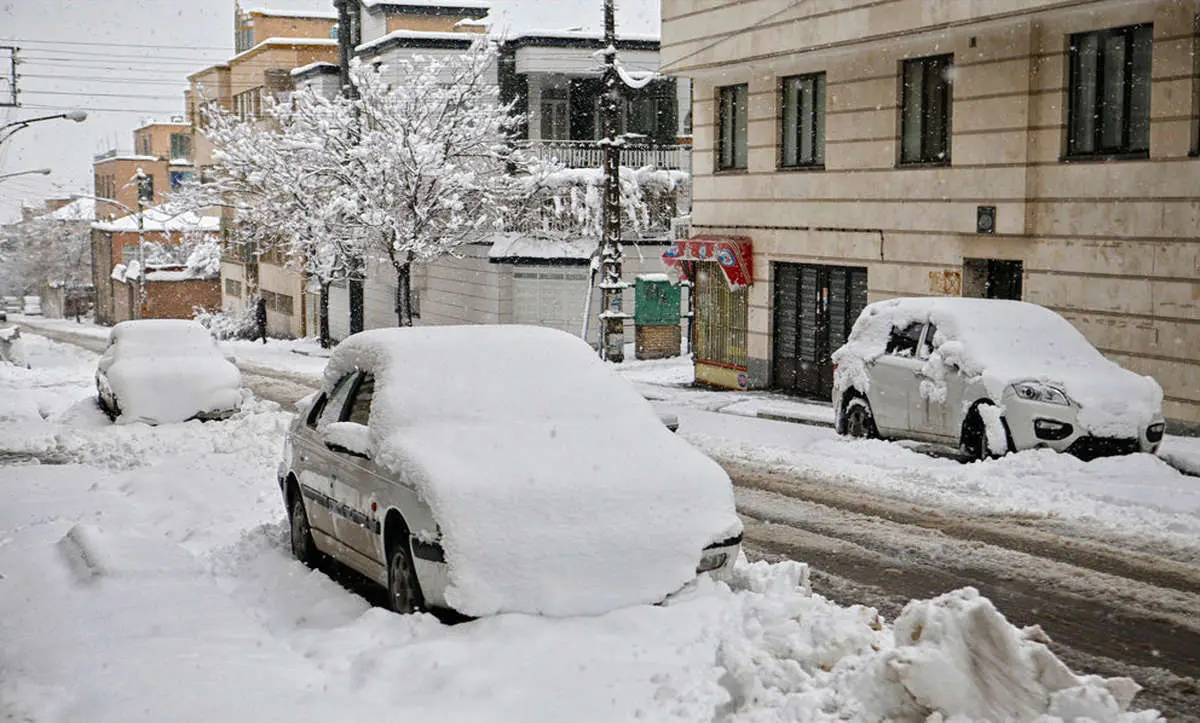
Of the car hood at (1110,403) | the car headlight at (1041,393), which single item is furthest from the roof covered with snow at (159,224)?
the car hood at (1110,403)

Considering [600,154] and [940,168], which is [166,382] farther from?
[600,154]

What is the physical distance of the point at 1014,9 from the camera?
17.5 meters

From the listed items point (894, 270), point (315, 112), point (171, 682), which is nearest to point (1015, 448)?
point (894, 270)

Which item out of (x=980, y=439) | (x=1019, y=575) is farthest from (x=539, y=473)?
(x=980, y=439)

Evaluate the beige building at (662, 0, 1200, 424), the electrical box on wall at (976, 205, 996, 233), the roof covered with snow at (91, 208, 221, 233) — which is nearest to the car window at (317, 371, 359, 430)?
the beige building at (662, 0, 1200, 424)

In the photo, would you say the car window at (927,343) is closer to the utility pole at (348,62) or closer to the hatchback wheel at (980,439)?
the hatchback wheel at (980,439)

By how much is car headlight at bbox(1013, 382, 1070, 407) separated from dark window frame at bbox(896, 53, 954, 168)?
24.9ft

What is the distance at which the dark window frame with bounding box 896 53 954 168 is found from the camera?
67.2ft

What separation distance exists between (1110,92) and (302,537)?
12788 mm

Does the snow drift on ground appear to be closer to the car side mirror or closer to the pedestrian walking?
the car side mirror

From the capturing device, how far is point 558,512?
23.6 ft

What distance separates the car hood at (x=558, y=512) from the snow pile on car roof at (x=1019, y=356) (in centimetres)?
683

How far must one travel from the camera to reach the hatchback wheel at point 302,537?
9430mm

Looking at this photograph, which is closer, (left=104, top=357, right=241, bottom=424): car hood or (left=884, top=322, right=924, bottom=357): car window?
(left=884, top=322, right=924, bottom=357): car window
